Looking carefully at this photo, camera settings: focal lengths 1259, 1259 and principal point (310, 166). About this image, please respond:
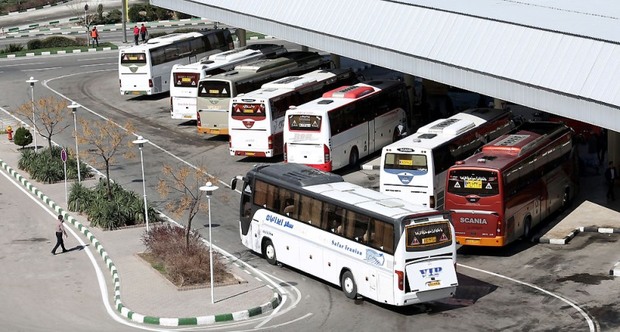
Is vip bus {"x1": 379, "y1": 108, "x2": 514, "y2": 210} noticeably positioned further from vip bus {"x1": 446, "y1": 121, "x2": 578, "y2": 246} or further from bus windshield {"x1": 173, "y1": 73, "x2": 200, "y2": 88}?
bus windshield {"x1": 173, "y1": 73, "x2": 200, "y2": 88}

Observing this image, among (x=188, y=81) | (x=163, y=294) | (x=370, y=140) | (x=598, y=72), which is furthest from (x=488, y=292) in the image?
(x=188, y=81)

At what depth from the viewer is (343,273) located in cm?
3650

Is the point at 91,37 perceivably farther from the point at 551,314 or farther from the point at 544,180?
the point at 551,314

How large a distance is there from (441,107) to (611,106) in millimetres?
25160

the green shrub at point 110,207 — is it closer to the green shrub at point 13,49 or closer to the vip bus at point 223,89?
the vip bus at point 223,89

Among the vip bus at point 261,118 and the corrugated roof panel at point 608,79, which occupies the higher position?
the corrugated roof panel at point 608,79

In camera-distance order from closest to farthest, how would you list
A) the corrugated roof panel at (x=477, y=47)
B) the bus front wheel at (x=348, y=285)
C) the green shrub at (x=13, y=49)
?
1. the bus front wheel at (x=348, y=285)
2. the corrugated roof panel at (x=477, y=47)
3. the green shrub at (x=13, y=49)

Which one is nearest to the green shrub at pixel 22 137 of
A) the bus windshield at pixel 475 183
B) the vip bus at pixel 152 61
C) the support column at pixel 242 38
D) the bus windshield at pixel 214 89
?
the bus windshield at pixel 214 89

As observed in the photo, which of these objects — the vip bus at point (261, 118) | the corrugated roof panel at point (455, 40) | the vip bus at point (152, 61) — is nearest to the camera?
the corrugated roof panel at point (455, 40)

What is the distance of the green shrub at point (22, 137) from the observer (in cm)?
5819

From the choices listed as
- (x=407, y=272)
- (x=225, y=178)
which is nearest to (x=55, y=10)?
(x=225, y=178)

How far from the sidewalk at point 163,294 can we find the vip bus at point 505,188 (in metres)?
7.00

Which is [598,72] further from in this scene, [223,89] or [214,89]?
[214,89]

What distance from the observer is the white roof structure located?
40250 millimetres
